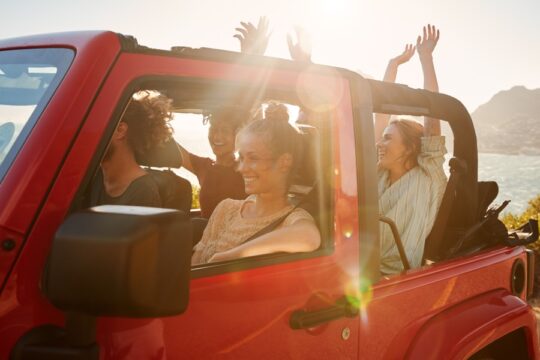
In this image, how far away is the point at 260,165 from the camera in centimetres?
203

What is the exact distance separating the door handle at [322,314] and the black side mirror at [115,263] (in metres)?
0.62

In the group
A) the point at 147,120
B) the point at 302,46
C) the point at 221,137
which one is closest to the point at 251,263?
the point at 147,120

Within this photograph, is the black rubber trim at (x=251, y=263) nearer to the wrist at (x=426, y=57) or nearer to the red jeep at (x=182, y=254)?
the red jeep at (x=182, y=254)

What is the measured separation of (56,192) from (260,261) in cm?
61

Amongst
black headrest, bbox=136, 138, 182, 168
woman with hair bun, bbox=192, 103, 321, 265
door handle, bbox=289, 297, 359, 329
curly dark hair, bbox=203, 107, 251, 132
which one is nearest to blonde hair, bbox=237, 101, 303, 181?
woman with hair bun, bbox=192, 103, 321, 265

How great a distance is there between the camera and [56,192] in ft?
4.15

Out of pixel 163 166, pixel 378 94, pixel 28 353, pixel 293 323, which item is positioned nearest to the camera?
pixel 28 353

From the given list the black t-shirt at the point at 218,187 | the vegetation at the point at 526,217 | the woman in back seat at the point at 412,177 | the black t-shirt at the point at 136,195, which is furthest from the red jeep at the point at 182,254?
the vegetation at the point at 526,217

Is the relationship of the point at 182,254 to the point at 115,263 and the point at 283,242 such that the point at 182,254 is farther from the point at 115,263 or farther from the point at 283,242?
the point at 283,242

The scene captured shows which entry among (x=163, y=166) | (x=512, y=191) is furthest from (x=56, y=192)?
(x=512, y=191)

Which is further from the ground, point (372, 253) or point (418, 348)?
point (372, 253)

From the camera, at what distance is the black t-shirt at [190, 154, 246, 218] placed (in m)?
3.33

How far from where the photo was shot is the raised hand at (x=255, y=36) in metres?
3.38

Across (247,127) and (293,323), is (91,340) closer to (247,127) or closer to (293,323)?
(293,323)
